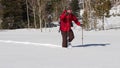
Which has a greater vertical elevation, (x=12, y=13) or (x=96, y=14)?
(x=96, y=14)

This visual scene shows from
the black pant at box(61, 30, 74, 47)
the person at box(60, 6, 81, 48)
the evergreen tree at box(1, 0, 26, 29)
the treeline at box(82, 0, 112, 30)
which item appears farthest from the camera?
the evergreen tree at box(1, 0, 26, 29)

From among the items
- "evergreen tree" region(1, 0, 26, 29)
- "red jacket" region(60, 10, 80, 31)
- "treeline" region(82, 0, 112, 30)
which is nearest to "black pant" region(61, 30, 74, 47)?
"red jacket" region(60, 10, 80, 31)

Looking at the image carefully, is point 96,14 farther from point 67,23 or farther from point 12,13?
point 67,23

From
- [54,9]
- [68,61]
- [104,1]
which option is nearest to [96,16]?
[104,1]

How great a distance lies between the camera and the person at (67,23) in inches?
530

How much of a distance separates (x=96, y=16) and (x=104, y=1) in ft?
5.36

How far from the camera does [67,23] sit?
13617 mm

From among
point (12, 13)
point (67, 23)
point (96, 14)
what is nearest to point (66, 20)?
point (67, 23)

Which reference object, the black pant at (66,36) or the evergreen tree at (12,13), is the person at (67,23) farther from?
the evergreen tree at (12,13)

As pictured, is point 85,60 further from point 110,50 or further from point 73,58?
point 110,50

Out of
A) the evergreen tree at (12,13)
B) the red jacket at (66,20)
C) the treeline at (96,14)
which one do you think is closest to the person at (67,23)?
the red jacket at (66,20)

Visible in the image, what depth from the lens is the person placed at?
Answer: 1347 centimetres

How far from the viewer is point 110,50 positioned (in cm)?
1306

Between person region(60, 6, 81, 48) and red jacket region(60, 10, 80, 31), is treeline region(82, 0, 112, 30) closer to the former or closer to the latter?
person region(60, 6, 81, 48)
